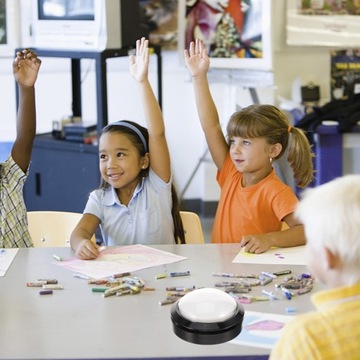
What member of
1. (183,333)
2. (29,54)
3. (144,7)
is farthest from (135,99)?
(183,333)

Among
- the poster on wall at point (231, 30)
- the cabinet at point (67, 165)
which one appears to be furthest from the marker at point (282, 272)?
the poster on wall at point (231, 30)

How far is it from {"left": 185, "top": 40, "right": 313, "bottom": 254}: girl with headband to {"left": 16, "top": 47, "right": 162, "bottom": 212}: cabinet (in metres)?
1.57

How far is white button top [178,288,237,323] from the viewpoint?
70.2 inches

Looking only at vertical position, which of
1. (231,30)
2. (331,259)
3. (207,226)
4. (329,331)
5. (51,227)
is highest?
(231,30)

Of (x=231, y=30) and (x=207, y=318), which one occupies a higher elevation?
(x=231, y=30)

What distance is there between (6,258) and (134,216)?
52cm

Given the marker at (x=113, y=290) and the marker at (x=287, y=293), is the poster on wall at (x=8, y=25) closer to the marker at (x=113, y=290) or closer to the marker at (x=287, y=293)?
the marker at (x=113, y=290)

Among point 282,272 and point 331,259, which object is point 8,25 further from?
point 331,259

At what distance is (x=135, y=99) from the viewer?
5609 millimetres

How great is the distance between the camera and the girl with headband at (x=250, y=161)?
2750 millimetres

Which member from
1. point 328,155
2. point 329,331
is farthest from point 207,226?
point 329,331

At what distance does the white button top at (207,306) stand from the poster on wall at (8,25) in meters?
3.54

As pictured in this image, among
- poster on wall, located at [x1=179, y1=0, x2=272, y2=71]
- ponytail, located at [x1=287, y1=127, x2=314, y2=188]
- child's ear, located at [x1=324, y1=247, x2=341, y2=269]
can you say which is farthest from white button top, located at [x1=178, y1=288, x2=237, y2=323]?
poster on wall, located at [x1=179, y1=0, x2=272, y2=71]

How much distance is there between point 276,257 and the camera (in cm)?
236
